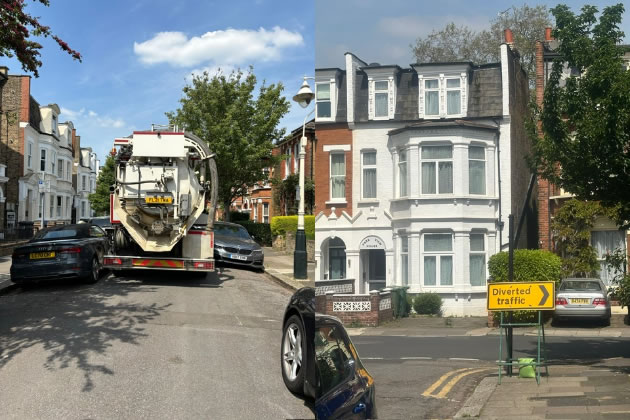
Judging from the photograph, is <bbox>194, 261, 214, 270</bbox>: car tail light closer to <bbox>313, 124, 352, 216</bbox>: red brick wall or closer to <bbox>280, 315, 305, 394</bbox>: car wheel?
<bbox>280, 315, 305, 394</bbox>: car wheel

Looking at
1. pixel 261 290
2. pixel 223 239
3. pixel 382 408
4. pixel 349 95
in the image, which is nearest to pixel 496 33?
pixel 349 95

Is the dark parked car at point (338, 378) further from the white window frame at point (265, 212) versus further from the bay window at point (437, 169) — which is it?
the white window frame at point (265, 212)

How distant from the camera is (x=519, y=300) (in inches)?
67.6

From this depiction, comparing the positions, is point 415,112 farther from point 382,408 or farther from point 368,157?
point 382,408

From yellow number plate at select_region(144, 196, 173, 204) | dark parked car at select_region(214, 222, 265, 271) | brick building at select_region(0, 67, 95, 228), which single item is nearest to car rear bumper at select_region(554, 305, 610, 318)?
yellow number plate at select_region(144, 196, 173, 204)

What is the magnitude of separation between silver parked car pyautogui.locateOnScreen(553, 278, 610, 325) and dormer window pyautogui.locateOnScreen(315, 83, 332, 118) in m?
0.84

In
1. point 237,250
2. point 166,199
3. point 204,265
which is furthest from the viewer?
point 237,250

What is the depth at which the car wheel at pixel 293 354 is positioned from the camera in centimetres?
291

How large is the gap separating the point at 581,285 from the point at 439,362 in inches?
18.3

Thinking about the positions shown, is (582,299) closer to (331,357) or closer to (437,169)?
(437,169)

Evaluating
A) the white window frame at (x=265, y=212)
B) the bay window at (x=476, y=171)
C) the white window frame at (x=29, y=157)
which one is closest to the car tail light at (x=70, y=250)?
the bay window at (x=476, y=171)

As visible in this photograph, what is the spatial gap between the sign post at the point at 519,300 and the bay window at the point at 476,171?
28 cm

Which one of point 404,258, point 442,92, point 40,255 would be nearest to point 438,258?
point 404,258

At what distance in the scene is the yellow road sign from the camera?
5.60ft
